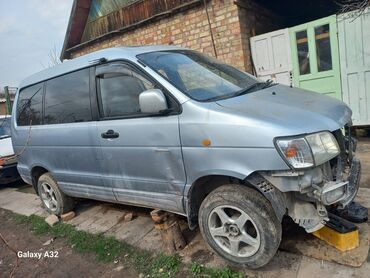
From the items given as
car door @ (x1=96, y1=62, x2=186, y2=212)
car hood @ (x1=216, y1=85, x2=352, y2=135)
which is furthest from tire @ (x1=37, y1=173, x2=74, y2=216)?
car hood @ (x1=216, y1=85, x2=352, y2=135)

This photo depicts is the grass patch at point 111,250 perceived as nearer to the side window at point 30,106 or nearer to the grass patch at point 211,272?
the grass patch at point 211,272

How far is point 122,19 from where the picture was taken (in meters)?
9.70

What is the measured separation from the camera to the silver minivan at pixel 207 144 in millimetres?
2484

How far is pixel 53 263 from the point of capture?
146 inches

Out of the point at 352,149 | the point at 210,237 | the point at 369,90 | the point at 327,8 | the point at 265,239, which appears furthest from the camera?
the point at 327,8

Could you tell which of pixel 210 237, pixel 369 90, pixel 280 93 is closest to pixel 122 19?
pixel 369 90

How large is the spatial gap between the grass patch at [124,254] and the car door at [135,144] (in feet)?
1.71

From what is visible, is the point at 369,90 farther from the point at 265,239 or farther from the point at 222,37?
the point at 265,239

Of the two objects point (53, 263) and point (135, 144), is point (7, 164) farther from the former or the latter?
point (135, 144)

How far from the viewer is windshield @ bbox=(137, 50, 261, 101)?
304cm

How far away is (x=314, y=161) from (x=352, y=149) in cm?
99

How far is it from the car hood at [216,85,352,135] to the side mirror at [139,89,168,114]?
485 millimetres

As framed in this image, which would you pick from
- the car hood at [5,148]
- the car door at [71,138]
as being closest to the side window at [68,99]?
the car door at [71,138]

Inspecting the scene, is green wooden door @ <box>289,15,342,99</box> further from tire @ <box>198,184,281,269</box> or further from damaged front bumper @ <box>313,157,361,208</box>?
tire @ <box>198,184,281,269</box>
